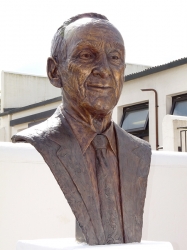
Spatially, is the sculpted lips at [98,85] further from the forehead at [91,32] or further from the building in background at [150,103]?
the building in background at [150,103]

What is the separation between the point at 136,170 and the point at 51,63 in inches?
38.0

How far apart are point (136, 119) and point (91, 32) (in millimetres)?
9584

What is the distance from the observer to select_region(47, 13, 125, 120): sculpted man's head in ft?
12.4

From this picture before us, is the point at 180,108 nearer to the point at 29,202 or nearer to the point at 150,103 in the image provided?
the point at 150,103

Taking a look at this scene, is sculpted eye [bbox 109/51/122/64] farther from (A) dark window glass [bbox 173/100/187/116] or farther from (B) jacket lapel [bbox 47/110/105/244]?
(A) dark window glass [bbox 173/100/187/116]

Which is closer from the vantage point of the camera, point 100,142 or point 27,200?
point 100,142

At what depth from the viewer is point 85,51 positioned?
3.78 m

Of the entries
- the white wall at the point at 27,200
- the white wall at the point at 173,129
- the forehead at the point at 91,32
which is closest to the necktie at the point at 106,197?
the forehead at the point at 91,32

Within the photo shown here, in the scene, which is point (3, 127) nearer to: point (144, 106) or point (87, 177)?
point (144, 106)

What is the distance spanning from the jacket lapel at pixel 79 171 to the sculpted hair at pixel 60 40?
21.3 inches

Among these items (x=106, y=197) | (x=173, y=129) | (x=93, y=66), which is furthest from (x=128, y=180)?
(x=173, y=129)

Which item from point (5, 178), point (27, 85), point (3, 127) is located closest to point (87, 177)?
point (5, 178)

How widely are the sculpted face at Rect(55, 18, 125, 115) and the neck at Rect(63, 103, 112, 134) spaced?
1.4 inches

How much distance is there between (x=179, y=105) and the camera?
12.3m
